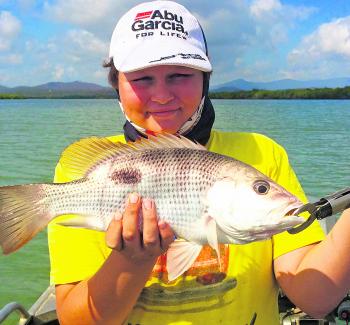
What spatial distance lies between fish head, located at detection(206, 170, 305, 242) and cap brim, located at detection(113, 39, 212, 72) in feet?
2.35

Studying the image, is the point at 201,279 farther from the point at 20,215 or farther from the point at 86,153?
the point at 20,215

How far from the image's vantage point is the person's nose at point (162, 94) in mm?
2641

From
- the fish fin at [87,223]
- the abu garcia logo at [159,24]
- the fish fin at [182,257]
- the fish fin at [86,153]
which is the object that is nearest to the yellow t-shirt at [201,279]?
the fish fin at [86,153]

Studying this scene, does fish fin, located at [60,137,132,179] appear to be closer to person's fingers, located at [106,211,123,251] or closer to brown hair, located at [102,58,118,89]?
person's fingers, located at [106,211,123,251]

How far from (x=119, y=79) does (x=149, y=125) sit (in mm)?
338

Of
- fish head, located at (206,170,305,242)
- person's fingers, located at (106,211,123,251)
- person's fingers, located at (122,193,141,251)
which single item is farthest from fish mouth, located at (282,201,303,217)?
person's fingers, located at (106,211,123,251)

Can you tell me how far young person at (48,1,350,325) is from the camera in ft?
8.39

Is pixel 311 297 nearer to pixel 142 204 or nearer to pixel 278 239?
pixel 278 239

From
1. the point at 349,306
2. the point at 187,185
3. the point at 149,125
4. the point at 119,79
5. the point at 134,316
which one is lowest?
the point at 349,306

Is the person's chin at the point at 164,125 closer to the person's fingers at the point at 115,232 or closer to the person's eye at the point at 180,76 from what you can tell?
the person's eye at the point at 180,76

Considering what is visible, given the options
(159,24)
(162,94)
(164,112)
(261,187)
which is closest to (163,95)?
(162,94)

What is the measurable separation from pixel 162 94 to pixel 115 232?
803mm

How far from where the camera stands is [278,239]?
9.27 feet

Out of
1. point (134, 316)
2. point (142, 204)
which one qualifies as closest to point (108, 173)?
point (142, 204)
